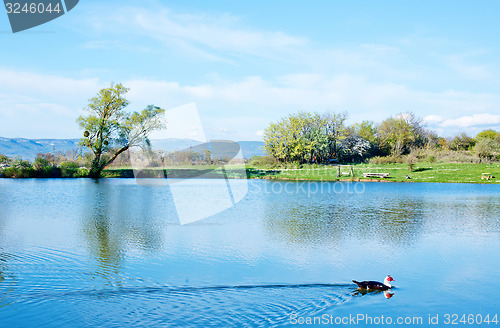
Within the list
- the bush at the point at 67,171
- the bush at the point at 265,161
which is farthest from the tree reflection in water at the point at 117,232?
the bush at the point at 265,161

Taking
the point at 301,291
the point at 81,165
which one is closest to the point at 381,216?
the point at 301,291

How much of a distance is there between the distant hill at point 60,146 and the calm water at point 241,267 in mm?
7450

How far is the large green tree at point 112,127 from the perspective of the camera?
35375mm

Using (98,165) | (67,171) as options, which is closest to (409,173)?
(98,165)

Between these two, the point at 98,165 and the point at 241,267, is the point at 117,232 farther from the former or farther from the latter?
the point at 98,165

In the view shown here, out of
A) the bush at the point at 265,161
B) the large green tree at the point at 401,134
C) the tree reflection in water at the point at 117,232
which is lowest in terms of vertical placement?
the tree reflection in water at the point at 117,232

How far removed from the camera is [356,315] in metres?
5.57

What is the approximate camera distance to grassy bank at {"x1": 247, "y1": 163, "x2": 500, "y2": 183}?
95.8 ft

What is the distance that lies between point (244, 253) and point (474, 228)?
7.89 metres

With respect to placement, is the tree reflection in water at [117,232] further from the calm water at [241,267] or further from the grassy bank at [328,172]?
the grassy bank at [328,172]

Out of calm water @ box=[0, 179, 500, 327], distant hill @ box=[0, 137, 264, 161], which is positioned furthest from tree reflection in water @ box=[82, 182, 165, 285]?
distant hill @ box=[0, 137, 264, 161]

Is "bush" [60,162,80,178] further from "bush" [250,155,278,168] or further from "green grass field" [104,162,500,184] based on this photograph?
"bush" [250,155,278,168]

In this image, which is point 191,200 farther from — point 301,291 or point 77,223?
point 301,291

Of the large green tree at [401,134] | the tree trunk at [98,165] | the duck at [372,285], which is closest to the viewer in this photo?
the duck at [372,285]
